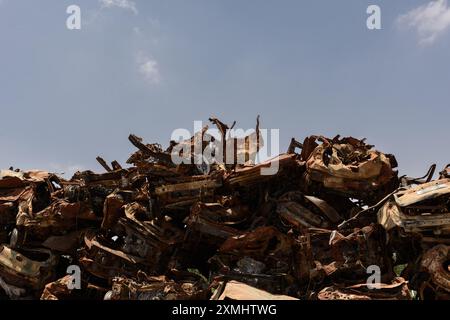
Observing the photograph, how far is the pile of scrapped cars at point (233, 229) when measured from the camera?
17.8 feet

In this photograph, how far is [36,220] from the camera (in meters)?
7.59

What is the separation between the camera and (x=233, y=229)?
6488 mm

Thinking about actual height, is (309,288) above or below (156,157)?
below

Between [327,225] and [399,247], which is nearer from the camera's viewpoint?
[399,247]

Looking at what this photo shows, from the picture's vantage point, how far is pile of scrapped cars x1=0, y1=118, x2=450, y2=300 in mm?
5426
